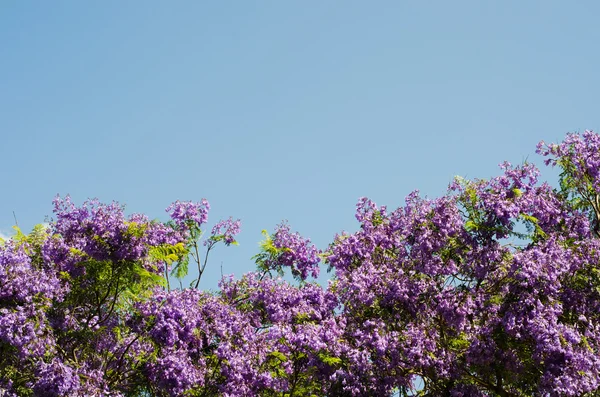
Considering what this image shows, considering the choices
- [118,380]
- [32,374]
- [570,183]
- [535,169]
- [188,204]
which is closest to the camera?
[32,374]

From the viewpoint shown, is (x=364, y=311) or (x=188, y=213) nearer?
(x=364, y=311)

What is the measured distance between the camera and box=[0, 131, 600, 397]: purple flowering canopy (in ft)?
48.6

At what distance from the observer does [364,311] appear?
16.8 m

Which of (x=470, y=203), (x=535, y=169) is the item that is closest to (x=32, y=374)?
(x=470, y=203)

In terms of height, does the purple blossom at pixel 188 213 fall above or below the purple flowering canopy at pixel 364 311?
above

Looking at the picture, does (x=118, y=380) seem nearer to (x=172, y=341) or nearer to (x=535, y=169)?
(x=172, y=341)

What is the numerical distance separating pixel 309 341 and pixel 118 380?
5.57m

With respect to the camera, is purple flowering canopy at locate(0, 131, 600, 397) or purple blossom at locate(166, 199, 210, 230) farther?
purple blossom at locate(166, 199, 210, 230)

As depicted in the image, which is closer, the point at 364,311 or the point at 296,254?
the point at 364,311

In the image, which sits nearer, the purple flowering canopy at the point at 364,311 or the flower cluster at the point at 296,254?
the purple flowering canopy at the point at 364,311

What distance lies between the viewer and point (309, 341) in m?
16.2

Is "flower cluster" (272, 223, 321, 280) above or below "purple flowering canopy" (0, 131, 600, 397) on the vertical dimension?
above

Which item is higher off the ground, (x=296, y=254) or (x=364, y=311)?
(x=296, y=254)

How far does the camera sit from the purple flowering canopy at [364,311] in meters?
14.8
